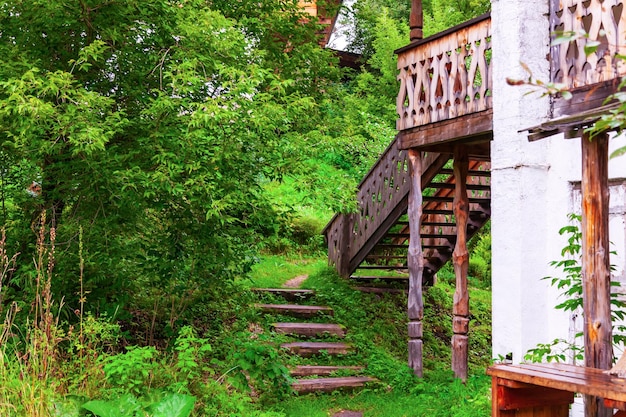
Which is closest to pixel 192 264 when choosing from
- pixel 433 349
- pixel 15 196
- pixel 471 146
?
pixel 15 196

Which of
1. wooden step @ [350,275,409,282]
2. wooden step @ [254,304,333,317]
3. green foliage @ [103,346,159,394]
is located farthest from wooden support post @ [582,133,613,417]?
wooden step @ [350,275,409,282]

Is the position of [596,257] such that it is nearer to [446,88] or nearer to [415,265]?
[446,88]

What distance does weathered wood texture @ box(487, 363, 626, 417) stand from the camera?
151 inches

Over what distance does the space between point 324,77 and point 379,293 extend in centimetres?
503

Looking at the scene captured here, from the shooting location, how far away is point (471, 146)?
10.4 metres

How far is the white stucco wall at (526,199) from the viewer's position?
7.53 meters

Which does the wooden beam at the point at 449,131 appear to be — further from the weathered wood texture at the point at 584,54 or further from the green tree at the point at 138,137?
the green tree at the point at 138,137

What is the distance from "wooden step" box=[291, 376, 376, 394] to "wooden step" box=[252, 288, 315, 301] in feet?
9.09

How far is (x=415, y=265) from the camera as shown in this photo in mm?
10305

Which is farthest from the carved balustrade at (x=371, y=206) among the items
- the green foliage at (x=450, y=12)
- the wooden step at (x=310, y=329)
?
the green foliage at (x=450, y=12)

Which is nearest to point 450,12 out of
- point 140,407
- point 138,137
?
point 138,137

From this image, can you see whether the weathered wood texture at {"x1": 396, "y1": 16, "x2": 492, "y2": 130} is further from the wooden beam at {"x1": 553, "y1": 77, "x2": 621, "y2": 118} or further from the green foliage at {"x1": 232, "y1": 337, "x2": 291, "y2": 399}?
the green foliage at {"x1": 232, "y1": 337, "x2": 291, "y2": 399}

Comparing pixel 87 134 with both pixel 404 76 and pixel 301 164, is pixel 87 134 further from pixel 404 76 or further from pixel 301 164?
pixel 404 76

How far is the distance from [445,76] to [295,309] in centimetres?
468
